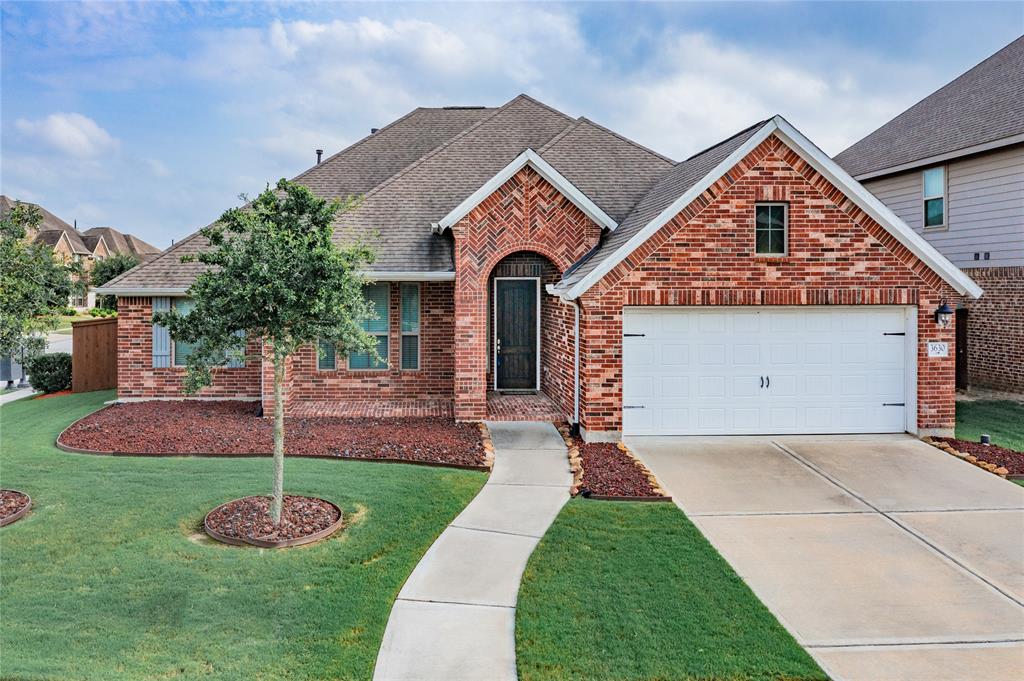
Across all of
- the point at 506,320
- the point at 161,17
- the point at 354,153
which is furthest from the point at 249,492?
the point at 354,153

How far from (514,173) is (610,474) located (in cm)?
600

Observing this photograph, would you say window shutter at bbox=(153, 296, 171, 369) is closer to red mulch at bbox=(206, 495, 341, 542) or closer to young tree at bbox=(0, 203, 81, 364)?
young tree at bbox=(0, 203, 81, 364)

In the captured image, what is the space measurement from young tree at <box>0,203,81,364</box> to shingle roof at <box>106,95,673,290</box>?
534cm

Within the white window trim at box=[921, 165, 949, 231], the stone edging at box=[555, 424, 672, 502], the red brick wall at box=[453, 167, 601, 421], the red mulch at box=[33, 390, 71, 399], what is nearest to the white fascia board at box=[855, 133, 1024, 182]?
the white window trim at box=[921, 165, 949, 231]

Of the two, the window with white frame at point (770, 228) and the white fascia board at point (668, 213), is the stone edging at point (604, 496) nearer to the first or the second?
the white fascia board at point (668, 213)

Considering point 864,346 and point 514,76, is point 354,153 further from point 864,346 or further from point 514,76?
point 864,346

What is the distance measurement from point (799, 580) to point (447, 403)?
877cm

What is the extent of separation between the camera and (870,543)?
21.9 ft

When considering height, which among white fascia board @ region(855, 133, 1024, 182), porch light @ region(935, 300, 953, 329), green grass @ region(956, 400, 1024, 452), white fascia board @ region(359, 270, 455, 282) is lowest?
green grass @ region(956, 400, 1024, 452)

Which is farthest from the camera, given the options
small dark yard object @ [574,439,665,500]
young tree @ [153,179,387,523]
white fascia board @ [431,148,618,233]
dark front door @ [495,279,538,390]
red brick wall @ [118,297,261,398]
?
dark front door @ [495,279,538,390]

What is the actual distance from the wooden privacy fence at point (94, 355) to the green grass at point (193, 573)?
842 centimetres

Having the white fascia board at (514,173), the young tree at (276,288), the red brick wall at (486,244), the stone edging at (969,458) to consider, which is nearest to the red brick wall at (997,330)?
the stone edging at (969,458)

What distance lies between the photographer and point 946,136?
17422mm

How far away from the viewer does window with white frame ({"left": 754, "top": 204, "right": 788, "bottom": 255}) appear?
35.3 ft
